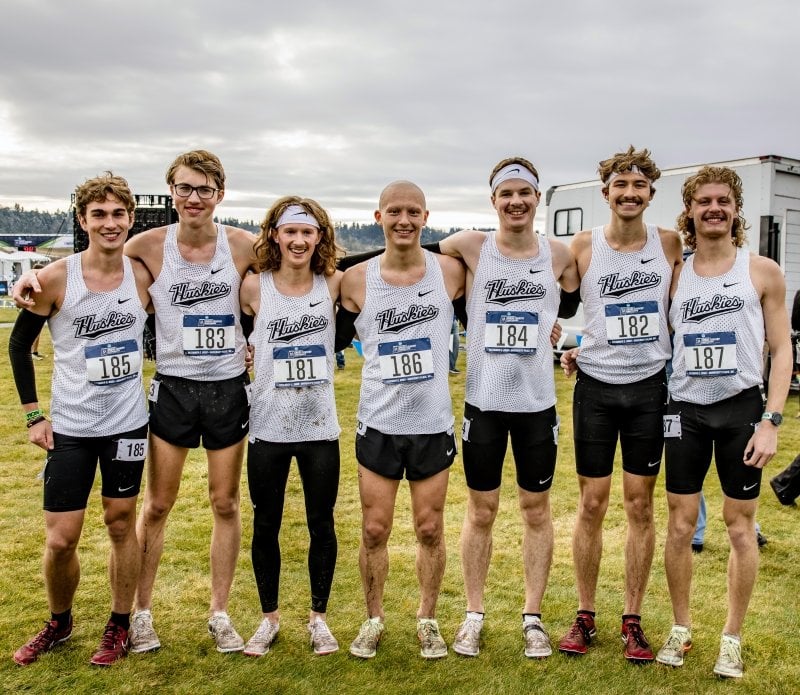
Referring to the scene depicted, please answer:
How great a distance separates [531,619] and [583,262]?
180 centimetres

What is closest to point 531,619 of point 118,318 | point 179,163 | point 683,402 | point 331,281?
point 683,402

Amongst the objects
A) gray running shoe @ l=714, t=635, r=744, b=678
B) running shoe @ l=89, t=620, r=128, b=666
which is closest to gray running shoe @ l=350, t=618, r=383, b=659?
running shoe @ l=89, t=620, r=128, b=666

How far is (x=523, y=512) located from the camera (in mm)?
3541

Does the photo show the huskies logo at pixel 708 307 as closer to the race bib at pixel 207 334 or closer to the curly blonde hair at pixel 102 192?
the race bib at pixel 207 334

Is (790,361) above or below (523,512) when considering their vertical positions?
above

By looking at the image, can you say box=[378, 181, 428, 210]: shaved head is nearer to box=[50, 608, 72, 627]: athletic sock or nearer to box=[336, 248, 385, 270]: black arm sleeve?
box=[336, 248, 385, 270]: black arm sleeve

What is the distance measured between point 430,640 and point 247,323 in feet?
5.84

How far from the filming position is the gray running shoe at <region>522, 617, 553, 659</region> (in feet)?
11.2

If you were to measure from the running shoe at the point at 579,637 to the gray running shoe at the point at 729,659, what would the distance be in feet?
1.89

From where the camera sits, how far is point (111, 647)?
335 centimetres

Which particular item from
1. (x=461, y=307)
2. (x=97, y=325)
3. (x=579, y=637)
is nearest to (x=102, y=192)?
(x=97, y=325)

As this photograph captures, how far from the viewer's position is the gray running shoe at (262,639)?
341cm

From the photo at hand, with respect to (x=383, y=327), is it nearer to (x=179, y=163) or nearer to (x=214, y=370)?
(x=214, y=370)

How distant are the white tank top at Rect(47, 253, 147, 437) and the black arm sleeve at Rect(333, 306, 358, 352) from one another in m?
0.95
